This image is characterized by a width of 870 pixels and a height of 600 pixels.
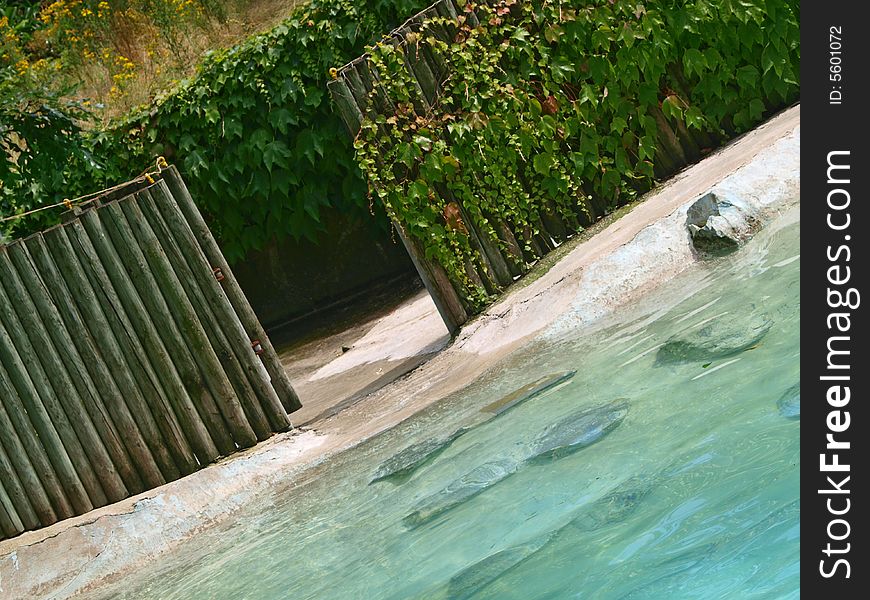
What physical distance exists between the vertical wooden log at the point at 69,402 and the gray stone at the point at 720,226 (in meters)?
3.70

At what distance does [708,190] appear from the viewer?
21.7 ft

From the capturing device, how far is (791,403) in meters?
3.94

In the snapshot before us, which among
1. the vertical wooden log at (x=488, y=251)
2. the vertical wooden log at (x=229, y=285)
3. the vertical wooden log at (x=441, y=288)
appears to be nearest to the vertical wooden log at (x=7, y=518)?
the vertical wooden log at (x=229, y=285)

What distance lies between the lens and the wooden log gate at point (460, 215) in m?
7.33

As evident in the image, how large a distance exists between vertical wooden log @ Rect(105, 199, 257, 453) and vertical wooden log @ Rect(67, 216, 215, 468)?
66 mm

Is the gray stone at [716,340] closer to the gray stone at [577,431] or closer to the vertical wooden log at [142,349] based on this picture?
the gray stone at [577,431]

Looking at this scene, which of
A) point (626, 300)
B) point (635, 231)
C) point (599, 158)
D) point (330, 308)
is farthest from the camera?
point (330, 308)

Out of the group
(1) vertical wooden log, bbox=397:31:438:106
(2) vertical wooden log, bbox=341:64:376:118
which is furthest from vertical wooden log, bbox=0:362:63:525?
(1) vertical wooden log, bbox=397:31:438:106

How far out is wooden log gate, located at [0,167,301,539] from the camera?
6297 mm

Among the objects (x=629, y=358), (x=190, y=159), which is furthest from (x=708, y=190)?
(x=190, y=159)

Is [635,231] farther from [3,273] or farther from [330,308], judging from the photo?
[330,308]

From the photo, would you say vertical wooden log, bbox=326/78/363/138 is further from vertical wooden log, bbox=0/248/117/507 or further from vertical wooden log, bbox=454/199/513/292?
vertical wooden log, bbox=0/248/117/507

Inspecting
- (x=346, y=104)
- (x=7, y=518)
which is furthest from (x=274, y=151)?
(x=7, y=518)
